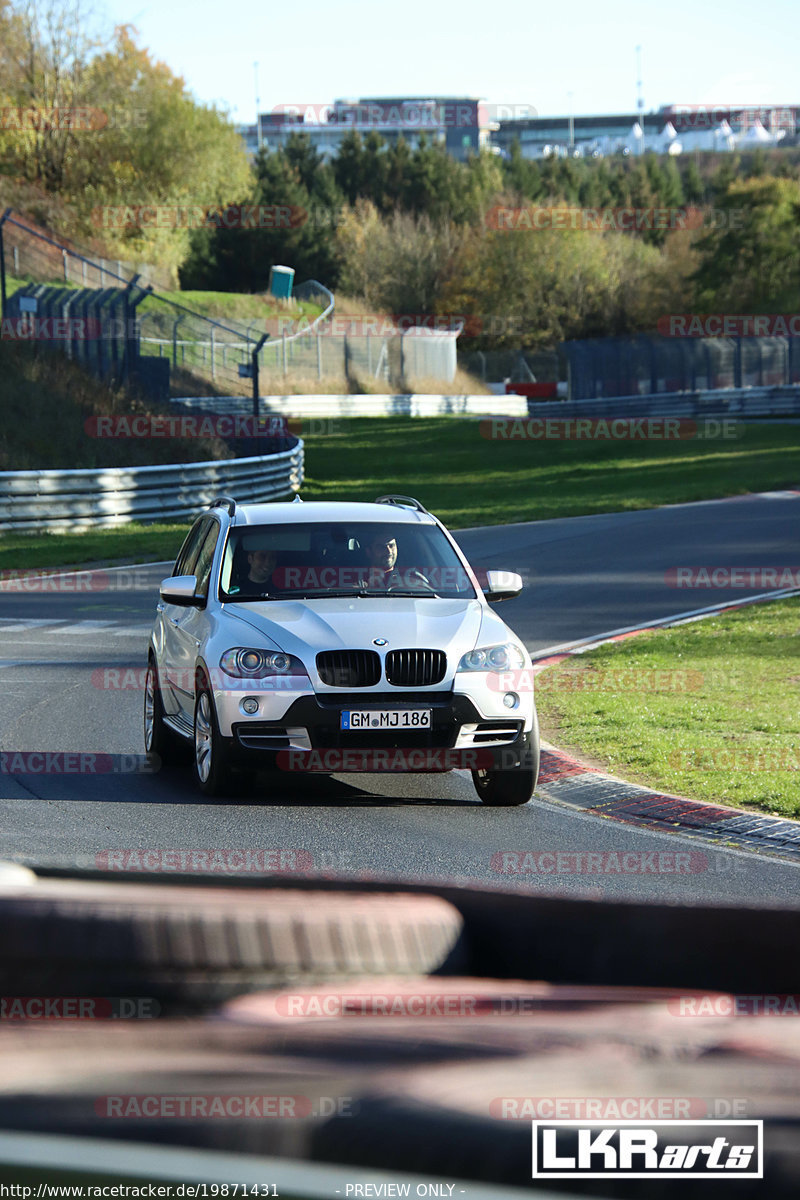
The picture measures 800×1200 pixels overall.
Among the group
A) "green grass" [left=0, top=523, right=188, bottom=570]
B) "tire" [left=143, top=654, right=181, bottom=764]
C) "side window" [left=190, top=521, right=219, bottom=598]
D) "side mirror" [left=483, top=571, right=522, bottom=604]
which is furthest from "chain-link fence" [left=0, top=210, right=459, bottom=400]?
"side mirror" [left=483, top=571, right=522, bottom=604]

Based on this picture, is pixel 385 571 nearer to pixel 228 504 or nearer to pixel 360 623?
pixel 360 623

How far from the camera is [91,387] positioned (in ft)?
110

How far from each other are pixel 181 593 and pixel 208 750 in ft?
3.66

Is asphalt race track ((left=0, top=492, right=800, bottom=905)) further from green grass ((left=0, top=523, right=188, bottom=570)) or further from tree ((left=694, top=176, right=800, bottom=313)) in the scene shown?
tree ((left=694, top=176, right=800, bottom=313))

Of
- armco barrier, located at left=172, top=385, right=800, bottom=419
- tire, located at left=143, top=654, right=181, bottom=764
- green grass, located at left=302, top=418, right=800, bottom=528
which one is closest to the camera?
tire, located at left=143, top=654, right=181, bottom=764

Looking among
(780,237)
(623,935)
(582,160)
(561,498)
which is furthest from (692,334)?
(623,935)

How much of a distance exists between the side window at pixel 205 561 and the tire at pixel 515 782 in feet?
7.66

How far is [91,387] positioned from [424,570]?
82.5ft

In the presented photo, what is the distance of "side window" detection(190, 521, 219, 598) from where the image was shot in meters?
10.0

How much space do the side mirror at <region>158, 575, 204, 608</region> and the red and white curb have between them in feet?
8.64

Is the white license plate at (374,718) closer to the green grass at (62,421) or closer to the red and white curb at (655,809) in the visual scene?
the red and white curb at (655,809)

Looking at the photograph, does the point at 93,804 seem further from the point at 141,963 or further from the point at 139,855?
the point at 141,963

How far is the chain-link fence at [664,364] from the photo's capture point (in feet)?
223

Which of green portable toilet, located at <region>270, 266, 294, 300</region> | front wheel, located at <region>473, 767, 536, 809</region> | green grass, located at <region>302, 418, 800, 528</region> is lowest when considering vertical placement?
green grass, located at <region>302, 418, 800, 528</region>
